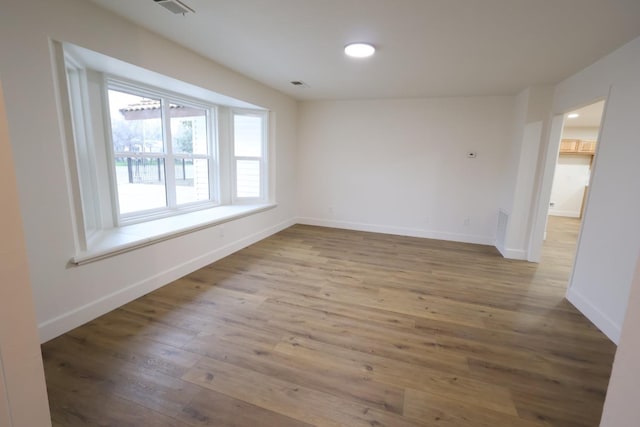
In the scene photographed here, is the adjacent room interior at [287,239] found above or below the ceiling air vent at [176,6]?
below

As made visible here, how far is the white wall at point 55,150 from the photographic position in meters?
1.80

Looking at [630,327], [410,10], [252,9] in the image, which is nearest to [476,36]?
[410,10]

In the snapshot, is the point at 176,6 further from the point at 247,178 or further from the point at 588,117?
the point at 588,117

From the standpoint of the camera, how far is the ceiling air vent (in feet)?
6.75

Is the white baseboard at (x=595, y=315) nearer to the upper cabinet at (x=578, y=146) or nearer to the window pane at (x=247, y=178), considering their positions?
the window pane at (x=247, y=178)

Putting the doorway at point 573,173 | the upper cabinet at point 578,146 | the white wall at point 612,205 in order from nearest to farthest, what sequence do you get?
the white wall at point 612,205 < the doorway at point 573,173 < the upper cabinet at point 578,146

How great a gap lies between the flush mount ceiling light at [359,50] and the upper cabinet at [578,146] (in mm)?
7465

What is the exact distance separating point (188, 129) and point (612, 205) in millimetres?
4778

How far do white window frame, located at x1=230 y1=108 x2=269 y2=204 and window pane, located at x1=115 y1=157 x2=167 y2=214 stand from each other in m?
1.23

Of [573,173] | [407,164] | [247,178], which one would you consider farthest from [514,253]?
[573,173]

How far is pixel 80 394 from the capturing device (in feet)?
5.32

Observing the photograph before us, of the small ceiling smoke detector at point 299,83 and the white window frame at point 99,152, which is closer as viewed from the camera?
the white window frame at point 99,152

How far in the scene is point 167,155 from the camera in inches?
142

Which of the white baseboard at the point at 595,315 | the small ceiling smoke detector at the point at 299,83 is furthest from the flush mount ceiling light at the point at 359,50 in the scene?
the white baseboard at the point at 595,315
